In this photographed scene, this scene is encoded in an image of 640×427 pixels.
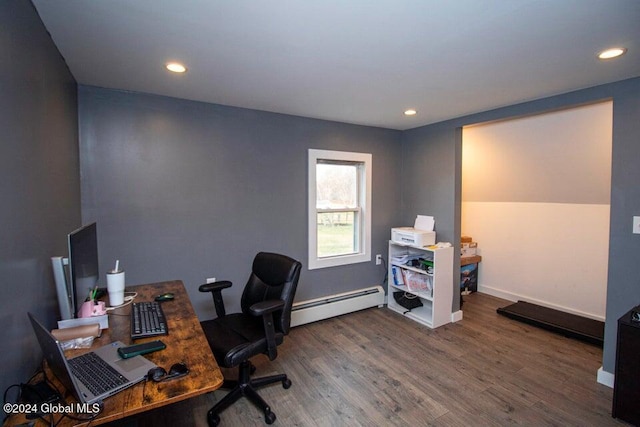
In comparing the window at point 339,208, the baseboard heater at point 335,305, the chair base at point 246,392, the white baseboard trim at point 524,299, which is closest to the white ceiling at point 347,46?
the window at point 339,208

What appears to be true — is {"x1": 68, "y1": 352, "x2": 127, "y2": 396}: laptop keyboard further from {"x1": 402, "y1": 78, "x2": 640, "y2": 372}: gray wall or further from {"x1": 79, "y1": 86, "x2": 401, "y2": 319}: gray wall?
{"x1": 402, "y1": 78, "x2": 640, "y2": 372}: gray wall

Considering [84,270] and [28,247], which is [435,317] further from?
[28,247]

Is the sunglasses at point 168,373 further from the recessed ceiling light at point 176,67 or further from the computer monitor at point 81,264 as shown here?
the recessed ceiling light at point 176,67

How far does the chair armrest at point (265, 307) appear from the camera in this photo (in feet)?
6.01

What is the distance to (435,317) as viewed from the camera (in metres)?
3.40

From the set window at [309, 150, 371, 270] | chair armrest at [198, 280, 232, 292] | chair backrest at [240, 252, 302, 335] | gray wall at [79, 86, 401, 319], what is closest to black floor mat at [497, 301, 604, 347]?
window at [309, 150, 371, 270]

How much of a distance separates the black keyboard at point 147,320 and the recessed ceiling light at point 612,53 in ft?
9.45

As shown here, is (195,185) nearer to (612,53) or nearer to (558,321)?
(612,53)

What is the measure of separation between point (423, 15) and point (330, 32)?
0.46 meters

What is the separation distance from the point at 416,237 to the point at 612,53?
2.18 m

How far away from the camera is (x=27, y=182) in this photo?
1.29 m

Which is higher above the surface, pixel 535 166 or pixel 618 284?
pixel 535 166

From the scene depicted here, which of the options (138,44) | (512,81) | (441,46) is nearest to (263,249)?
(138,44)

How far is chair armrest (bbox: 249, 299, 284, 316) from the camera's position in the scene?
6.01 feet
